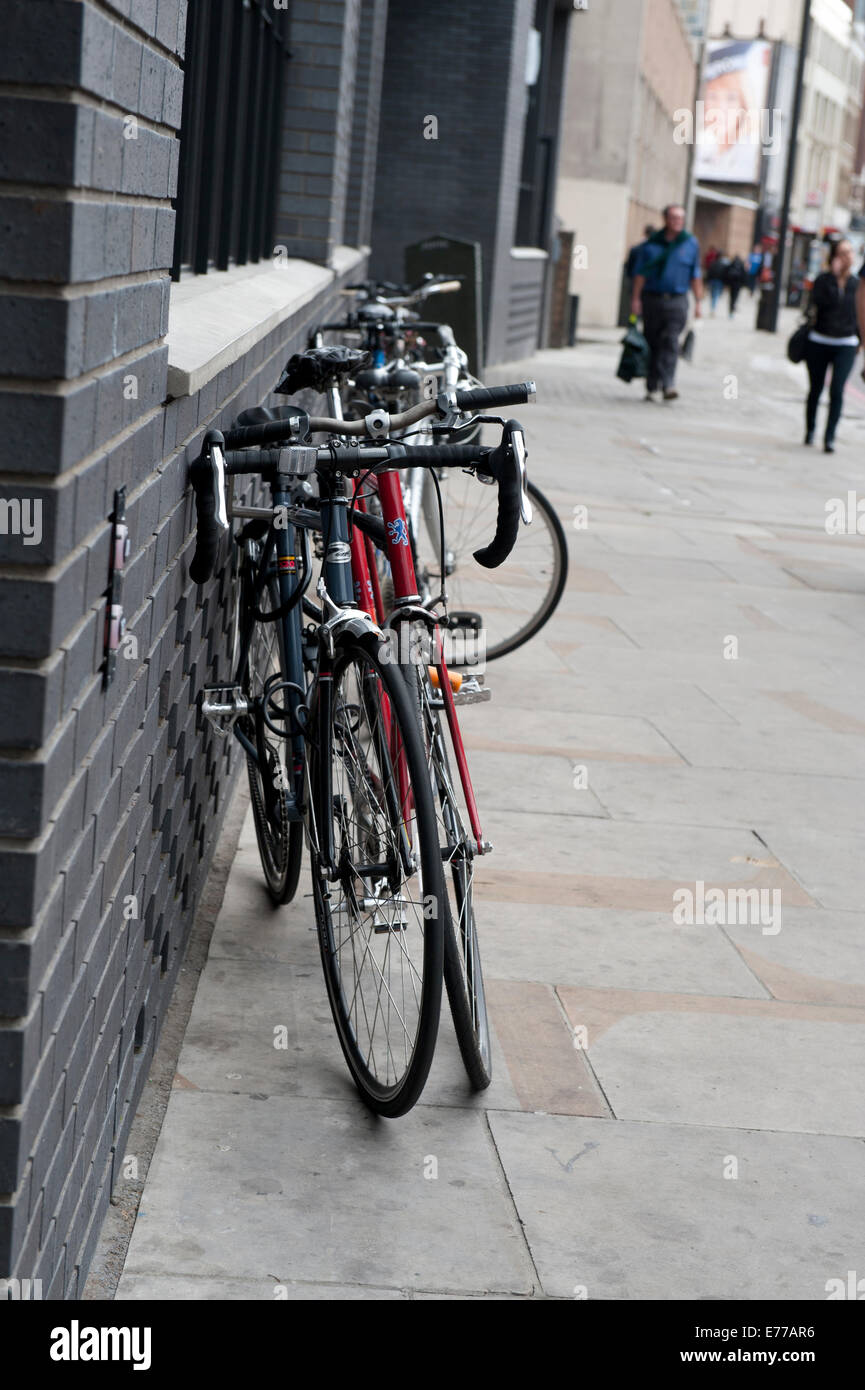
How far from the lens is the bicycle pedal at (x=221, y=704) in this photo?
3764mm

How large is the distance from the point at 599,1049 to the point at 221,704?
1.12 meters

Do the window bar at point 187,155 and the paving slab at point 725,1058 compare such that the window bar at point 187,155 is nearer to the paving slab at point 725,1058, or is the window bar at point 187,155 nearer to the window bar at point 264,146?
the paving slab at point 725,1058

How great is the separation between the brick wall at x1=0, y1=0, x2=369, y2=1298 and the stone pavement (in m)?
0.32

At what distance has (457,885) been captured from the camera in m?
3.32

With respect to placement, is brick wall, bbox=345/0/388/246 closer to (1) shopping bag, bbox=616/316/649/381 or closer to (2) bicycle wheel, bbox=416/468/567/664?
(2) bicycle wheel, bbox=416/468/567/664

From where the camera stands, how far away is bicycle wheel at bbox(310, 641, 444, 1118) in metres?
2.99

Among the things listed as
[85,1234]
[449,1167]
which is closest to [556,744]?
[449,1167]

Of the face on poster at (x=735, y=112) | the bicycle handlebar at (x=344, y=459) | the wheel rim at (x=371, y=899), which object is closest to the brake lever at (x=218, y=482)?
the bicycle handlebar at (x=344, y=459)

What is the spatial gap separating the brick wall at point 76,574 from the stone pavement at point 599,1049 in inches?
12.4

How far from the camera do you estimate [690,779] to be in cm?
568

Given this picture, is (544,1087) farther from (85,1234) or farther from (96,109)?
(96,109)

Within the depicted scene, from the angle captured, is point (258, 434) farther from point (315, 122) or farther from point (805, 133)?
point (805, 133)

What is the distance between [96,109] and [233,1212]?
1818 millimetres
